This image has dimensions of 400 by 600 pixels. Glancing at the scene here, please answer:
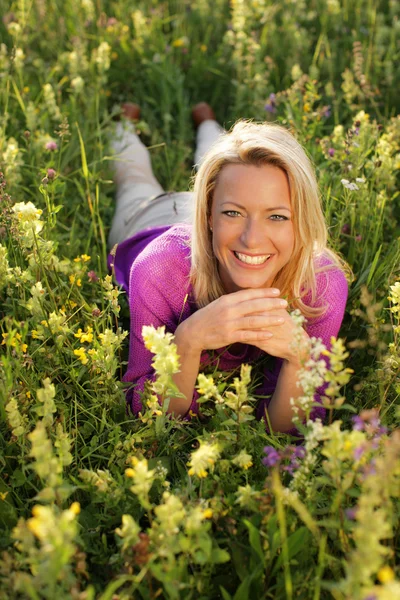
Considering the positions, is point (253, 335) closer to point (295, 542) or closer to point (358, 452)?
point (295, 542)

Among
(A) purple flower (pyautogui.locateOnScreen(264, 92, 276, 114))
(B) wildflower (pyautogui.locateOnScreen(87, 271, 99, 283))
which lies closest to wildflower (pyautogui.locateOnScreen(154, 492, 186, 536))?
(B) wildflower (pyautogui.locateOnScreen(87, 271, 99, 283))

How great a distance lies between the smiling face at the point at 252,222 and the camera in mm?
2359

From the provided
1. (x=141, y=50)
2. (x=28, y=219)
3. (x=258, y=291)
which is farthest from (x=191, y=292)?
(x=141, y=50)

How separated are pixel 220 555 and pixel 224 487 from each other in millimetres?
365

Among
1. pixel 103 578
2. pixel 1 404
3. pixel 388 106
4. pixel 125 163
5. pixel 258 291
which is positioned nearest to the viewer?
pixel 103 578

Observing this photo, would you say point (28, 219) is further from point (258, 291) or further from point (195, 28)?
point (195, 28)

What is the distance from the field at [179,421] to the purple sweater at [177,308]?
0.35 feet

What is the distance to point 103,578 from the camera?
1.86 meters

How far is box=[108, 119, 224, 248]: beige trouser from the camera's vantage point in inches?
145

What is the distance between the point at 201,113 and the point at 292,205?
2578 millimetres

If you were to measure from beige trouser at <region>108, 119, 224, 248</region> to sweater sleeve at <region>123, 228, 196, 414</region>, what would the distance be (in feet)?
2.22

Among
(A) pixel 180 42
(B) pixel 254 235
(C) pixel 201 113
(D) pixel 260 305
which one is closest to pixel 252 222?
(B) pixel 254 235

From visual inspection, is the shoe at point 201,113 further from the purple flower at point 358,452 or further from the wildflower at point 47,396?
the purple flower at point 358,452

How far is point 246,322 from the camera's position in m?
2.30
